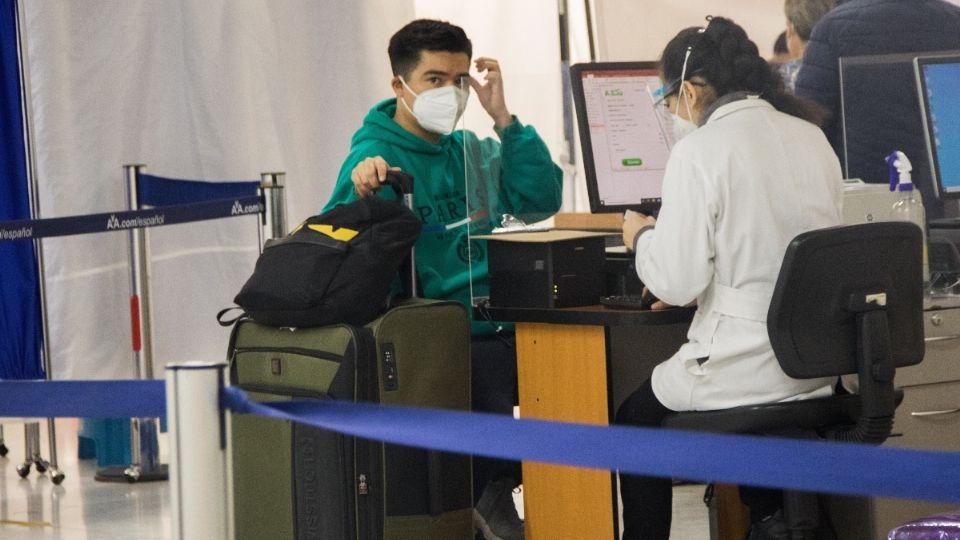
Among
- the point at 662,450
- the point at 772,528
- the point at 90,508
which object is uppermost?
the point at 662,450

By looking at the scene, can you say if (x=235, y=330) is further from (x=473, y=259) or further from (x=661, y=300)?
(x=661, y=300)

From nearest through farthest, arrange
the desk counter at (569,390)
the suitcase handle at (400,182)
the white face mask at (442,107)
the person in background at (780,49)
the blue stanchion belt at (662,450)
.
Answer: the blue stanchion belt at (662,450)
the desk counter at (569,390)
the suitcase handle at (400,182)
the white face mask at (442,107)
the person in background at (780,49)

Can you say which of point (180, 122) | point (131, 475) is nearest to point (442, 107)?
point (131, 475)

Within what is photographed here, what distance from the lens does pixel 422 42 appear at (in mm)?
3320

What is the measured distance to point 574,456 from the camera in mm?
1511

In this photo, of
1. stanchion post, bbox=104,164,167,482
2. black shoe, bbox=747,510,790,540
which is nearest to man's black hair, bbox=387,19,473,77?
black shoe, bbox=747,510,790,540

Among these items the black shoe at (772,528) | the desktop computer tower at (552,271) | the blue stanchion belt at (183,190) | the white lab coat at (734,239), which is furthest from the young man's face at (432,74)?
the blue stanchion belt at (183,190)

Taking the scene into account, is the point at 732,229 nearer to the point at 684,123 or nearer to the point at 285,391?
the point at 684,123

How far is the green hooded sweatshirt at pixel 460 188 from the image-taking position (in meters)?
3.12

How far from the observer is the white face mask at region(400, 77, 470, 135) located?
324 cm

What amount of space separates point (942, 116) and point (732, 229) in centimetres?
111

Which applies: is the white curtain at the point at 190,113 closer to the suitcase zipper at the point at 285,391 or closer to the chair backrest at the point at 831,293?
the suitcase zipper at the point at 285,391

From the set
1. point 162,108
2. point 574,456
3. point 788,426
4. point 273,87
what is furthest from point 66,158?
point 574,456

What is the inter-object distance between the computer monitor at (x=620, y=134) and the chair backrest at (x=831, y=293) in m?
0.77
